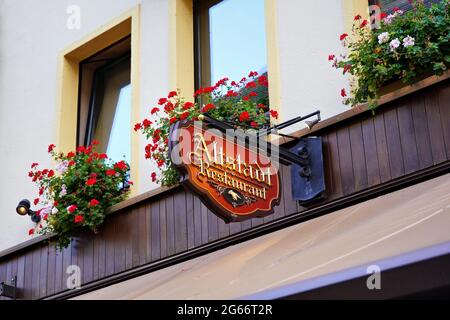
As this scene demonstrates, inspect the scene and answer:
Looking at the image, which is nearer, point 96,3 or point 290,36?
point 290,36

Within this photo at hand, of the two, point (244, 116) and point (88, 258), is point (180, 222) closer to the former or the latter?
point (244, 116)

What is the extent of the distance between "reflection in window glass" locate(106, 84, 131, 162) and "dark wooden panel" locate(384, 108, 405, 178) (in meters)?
3.83

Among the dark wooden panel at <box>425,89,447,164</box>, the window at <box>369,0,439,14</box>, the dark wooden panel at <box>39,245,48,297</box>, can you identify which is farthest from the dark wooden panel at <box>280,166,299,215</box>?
the dark wooden panel at <box>39,245,48,297</box>

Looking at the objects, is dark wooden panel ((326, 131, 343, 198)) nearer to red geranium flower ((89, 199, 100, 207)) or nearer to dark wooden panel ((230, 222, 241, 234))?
dark wooden panel ((230, 222, 241, 234))

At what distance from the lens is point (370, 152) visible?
7.15m

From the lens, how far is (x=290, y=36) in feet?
27.1

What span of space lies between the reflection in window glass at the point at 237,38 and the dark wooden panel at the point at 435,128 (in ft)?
7.79

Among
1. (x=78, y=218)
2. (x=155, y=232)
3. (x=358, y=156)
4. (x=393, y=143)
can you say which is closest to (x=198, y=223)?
(x=155, y=232)

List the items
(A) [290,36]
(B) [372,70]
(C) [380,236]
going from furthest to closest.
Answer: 1. (A) [290,36]
2. (B) [372,70]
3. (C) [380,236]

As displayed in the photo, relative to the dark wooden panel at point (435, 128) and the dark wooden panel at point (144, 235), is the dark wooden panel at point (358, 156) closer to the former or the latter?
the dark wooden panel at point (435, 128)

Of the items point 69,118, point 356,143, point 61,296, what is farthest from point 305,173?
point 69,118

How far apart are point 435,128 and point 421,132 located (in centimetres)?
13
